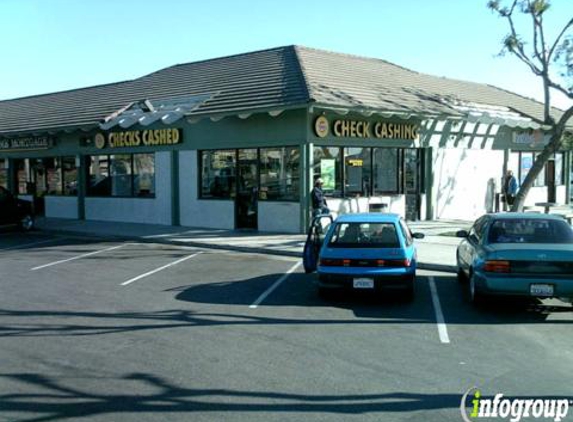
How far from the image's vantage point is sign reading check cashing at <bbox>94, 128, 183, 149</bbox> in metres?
21.6

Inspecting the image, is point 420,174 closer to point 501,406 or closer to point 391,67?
point 391,67

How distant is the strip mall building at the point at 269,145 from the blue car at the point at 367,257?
24.2 ft

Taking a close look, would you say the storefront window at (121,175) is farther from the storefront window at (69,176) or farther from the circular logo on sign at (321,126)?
the circular logo on sign at (321,126)

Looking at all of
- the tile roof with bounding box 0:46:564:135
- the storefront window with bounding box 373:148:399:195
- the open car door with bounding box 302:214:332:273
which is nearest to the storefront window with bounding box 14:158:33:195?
the tile roof with bounding box 0:46:564:135

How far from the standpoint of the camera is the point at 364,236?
397 inches

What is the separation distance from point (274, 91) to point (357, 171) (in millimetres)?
3796

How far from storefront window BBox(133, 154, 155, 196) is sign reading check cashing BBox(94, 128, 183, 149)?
540mm

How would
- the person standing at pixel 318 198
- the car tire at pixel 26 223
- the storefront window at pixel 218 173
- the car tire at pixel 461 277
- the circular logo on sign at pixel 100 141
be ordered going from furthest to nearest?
the circular logo on sign at pixel 100 141 → the car tire at pixel 26 223 → the storefront window at pixel 218 173 → the person standing at pixel 318 198 → the car tire at pixel 461 277

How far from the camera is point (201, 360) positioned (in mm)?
6754

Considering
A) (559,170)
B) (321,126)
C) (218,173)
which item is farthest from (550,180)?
(218,173)

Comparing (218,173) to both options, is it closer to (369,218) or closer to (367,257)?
(369,218)

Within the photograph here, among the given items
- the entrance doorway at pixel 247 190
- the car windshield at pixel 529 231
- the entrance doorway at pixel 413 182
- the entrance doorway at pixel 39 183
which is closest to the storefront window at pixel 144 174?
the entrance doorway at pixel 247 190

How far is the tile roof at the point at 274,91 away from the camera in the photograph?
18688 mm

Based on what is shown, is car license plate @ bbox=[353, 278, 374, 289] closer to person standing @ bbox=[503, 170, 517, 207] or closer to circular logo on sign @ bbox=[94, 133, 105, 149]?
person standing @ bbox=[503, 170, 517, 207]
